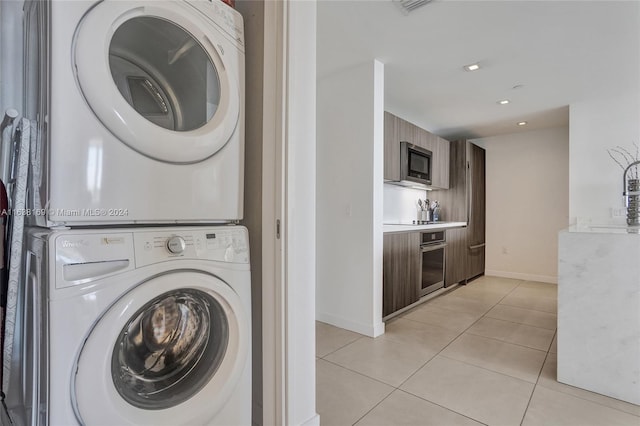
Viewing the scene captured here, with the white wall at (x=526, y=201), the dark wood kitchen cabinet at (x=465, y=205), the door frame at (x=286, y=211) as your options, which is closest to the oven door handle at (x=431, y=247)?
the dark wood kitchen cabinet at (x=465, y=205)

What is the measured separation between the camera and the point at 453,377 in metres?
1.92

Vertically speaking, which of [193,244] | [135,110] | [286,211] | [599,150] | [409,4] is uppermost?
[409,4]

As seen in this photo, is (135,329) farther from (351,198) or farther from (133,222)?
(351,198)

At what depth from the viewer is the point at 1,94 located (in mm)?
1167

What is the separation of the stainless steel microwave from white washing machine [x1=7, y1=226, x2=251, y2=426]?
8.39ft

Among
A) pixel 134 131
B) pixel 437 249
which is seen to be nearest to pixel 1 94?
pixel 134 131

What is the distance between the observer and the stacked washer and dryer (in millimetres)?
814

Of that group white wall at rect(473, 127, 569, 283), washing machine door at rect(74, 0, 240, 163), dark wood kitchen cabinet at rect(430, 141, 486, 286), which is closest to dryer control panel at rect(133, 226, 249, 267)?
washing machine door at rect(74, 0, 240, 163)

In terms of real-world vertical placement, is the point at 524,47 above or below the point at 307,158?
above

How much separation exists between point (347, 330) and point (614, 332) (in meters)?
1.75

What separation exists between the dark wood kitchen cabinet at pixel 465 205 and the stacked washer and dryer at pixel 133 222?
3582 mm

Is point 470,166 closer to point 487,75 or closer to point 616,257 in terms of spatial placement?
point 487,75

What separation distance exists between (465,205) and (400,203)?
3.34 ft

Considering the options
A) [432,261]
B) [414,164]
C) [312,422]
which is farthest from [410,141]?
[312,422]
